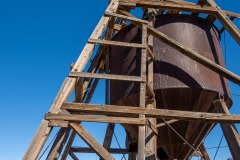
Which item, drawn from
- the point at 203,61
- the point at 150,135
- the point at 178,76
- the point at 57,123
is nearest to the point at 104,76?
the point at 57,123

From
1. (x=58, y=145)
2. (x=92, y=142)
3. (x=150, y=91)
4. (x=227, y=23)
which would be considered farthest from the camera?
(x=227, y=23)

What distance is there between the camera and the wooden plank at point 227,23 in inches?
300

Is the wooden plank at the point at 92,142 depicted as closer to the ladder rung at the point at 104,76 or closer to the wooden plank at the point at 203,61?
the ladder rung at the point at 104,76

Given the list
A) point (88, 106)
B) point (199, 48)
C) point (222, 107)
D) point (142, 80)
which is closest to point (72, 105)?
point (88, 106)

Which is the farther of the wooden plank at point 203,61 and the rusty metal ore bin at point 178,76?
the rusty metal ore bin at point 178,76

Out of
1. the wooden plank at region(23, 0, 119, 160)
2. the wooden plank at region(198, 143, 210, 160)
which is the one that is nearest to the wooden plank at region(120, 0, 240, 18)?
the wooden plank at region(23, 0, 119, 160)

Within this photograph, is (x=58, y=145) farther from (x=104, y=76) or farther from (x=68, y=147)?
(x=104, y=76)

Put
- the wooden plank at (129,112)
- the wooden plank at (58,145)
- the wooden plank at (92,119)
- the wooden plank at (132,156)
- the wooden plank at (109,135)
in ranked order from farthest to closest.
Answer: the wooden plank at (132,156) < the wooden plank at (109,135) < the wooden plank at (58,145) < the wooden plank at (129,112) < the wooden plank at (92,119)

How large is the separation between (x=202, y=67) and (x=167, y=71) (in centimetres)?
102

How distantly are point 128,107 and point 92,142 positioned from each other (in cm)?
102

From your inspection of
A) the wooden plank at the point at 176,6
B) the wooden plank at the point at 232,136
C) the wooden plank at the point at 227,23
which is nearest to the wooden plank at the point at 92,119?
the wooden plank at the point at 232,136

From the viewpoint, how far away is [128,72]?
306 inches

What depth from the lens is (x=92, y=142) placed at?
5.03 m

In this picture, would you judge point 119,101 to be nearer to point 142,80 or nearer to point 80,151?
point 142,80
